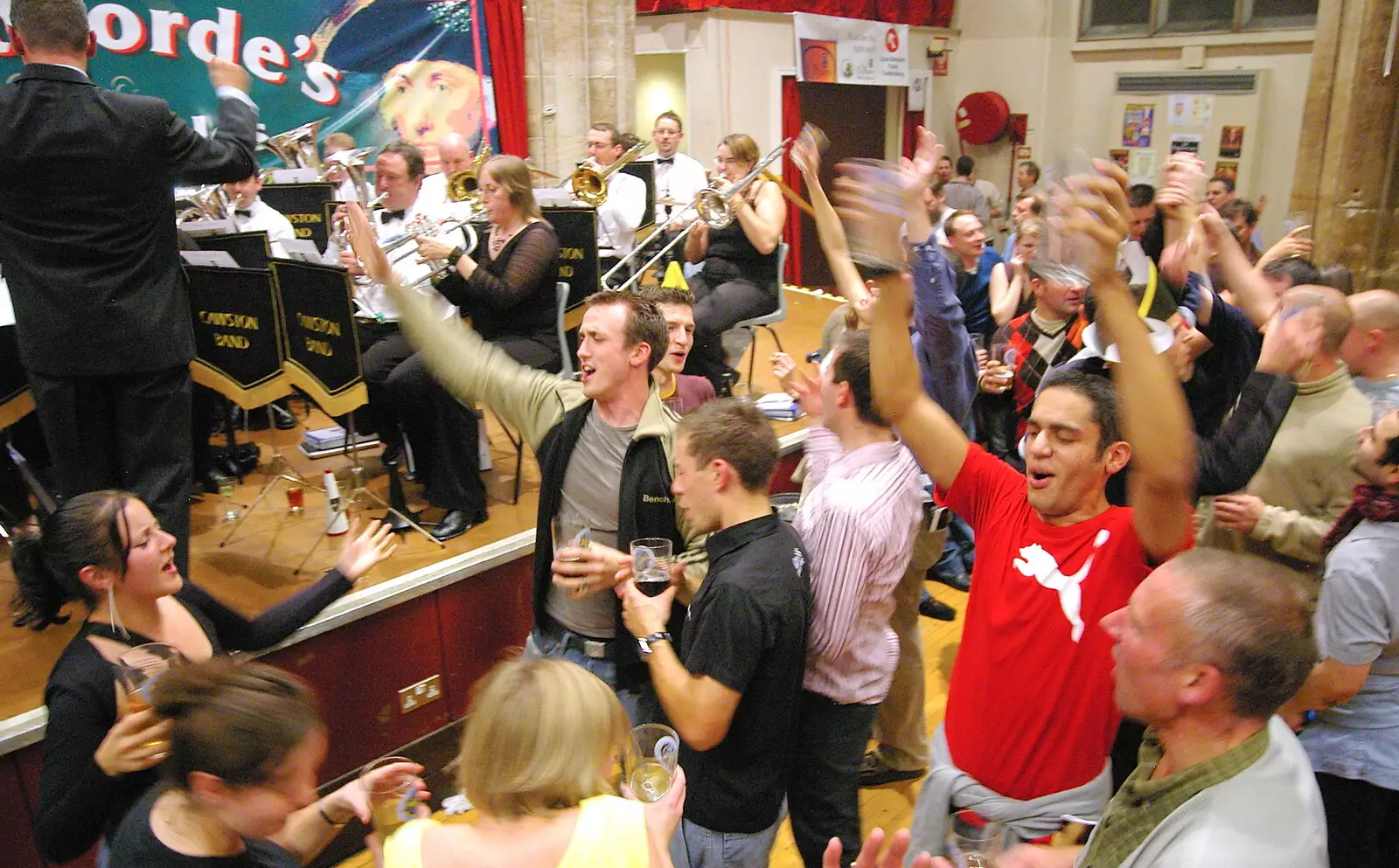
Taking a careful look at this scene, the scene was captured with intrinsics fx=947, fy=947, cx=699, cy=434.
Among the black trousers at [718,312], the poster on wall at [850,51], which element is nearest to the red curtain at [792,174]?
the poster on wall at [850,51]

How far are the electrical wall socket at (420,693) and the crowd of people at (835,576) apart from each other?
2.84 ft

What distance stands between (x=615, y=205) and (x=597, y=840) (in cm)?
566

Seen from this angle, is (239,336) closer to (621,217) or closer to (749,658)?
(621,217)

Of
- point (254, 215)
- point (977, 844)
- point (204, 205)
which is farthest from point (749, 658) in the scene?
point (254, 215)

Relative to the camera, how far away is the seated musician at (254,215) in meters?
5.47

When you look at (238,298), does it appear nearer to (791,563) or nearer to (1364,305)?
(791,563)

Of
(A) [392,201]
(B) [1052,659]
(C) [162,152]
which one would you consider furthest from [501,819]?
(A) [392,201]

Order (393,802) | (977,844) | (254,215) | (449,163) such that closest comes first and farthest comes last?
(977,844) → (393,802) → (449,163) → (254,215)

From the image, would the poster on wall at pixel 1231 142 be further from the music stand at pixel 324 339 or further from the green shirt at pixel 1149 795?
the green shirt at pixel 1149 795

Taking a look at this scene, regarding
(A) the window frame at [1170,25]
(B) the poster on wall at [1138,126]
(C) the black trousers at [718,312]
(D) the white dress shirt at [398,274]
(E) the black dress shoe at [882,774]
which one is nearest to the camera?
(E) the black dress shoe at [882,774]

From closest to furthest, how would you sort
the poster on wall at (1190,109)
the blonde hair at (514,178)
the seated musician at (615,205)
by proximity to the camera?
the blonde hair at (514,178)
the seated musician at (615,205)
the poster on wall at (1190,109)

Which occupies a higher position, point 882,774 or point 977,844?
point 977,844

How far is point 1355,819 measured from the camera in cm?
212

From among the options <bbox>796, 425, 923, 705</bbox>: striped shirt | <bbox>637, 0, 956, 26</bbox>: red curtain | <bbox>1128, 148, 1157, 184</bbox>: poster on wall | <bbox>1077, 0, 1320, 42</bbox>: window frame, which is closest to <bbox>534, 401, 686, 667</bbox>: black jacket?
<bbox>796, 425, 923, 705</bbox>: striped shirt
